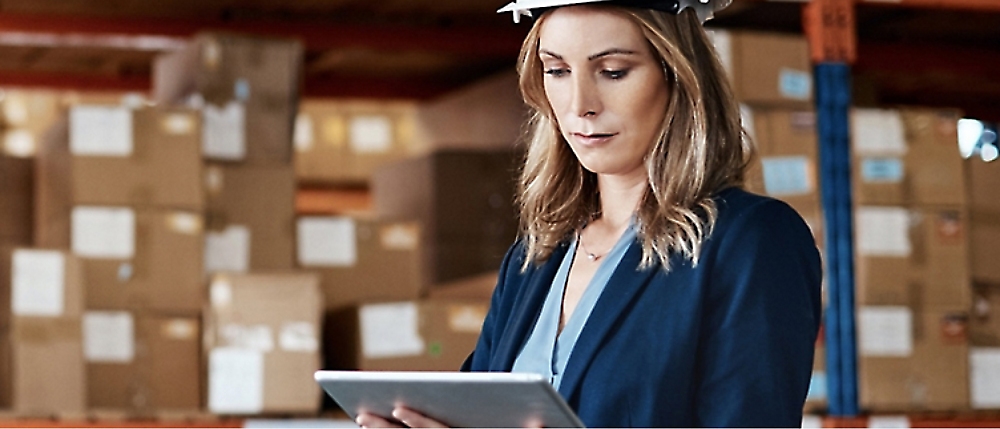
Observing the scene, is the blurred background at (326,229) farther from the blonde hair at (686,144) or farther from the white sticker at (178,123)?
the blonde hair at (686,144)

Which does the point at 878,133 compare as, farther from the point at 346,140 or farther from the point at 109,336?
the point at 109,336

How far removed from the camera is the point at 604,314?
1795mm

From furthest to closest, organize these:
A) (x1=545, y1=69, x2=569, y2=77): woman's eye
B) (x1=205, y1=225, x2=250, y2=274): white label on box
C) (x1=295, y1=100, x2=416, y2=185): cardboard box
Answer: (x1=295, y1=100, x2=416, y2=185): cardboard box, (x1=205, y1=225, x2=250, y2=274): white label on box, (x1=545, y1=69, x2=569, y2=77): woman's eye

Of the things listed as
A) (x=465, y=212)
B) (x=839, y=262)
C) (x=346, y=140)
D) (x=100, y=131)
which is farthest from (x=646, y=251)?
(x=346, y=140)

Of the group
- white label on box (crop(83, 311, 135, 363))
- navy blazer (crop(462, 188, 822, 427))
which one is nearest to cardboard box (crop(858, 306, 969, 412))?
white label on box (crop(83, 311, 135, 363))

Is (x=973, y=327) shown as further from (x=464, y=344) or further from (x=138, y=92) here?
(x=138, y=92)

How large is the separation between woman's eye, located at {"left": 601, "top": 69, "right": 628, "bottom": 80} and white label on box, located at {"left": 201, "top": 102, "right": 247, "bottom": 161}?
3.76 metres

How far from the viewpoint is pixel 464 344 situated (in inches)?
216

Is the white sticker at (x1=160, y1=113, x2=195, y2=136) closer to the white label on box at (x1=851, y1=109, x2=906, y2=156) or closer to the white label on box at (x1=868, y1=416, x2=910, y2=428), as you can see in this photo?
the white label on box at (x1=851, y1=109, x2=906, y2=156)

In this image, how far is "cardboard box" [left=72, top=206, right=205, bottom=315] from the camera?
524 centimetres

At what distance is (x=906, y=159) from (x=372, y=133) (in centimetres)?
273

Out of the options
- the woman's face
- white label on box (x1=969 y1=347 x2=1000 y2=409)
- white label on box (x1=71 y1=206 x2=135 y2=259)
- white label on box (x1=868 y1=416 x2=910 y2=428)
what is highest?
the woman's face

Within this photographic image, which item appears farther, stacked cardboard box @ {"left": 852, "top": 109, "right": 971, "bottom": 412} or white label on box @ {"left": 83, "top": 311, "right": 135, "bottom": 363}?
stacked cardboard box @ {"left": 852, "top": 109, "right": 971, "bottom": 412}

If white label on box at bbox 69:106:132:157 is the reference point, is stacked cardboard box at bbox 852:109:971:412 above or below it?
below
